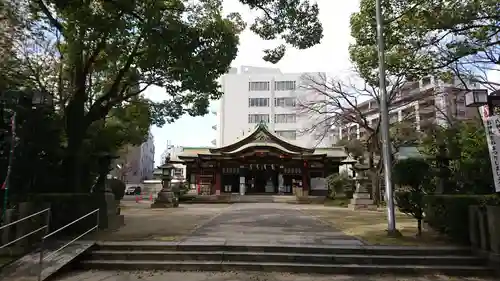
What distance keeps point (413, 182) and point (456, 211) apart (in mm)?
1711

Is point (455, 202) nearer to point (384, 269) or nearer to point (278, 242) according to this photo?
point (384, 269)

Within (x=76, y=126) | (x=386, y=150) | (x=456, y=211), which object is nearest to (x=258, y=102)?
(x=76, y=126)

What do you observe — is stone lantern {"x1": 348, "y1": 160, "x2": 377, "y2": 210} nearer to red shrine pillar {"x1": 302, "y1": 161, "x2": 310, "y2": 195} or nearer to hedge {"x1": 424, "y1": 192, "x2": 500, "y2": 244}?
red shrine pillar {"x1": 302, "y1": 161, "x2": 310, "y2": 195}

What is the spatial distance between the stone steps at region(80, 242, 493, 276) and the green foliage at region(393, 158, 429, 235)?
183 centimetres

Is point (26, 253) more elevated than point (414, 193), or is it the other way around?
point (414, 193)

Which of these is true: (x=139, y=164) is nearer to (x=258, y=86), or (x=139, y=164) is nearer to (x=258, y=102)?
(x=258, y=102)

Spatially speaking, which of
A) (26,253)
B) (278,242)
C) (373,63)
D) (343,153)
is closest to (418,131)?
(343,153)

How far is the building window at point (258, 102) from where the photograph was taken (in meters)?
59.7

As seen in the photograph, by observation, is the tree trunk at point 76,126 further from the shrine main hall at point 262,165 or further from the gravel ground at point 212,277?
the shrine main hall at point 262,165

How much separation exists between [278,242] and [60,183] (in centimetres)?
690

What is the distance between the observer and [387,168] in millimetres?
10273

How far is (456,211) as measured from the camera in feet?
29.0

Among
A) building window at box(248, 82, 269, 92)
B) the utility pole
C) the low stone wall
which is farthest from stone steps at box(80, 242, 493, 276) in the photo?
building window at box(248, 82, 269, 92)

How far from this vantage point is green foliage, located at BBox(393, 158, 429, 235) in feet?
33.0
